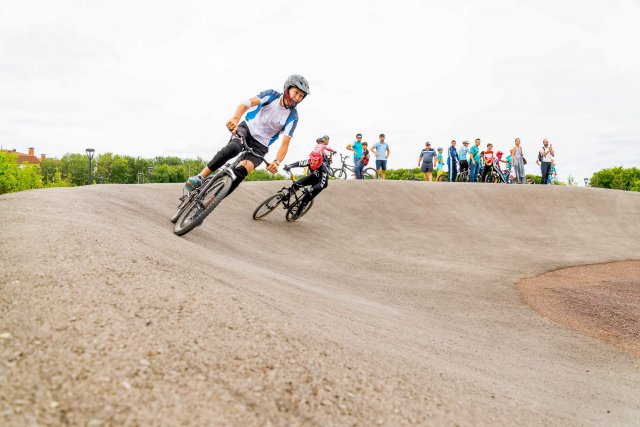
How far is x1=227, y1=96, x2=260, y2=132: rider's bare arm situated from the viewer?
23.8ft

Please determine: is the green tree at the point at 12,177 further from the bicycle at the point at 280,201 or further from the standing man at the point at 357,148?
the bicycle at the point at 280,201

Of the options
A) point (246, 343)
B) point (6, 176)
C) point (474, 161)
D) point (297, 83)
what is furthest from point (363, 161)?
point (6, 176)

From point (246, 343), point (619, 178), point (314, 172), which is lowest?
point (246, 343)

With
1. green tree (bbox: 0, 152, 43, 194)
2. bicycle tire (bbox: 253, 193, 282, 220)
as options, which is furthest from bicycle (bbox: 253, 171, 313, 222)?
A: green tree (bbox: 0, 152, 43, 194)

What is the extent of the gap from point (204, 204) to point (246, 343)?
498cm

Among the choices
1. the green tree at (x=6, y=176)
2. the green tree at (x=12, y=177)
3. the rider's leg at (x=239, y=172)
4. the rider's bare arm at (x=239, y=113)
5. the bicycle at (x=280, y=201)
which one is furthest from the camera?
the green tree at (x=12, y=177)

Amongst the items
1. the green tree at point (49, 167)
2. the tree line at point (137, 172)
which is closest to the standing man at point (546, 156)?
the tree line at point (137, 172)

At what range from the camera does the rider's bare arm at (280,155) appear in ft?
24.1

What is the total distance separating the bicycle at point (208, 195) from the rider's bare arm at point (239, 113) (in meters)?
0.52

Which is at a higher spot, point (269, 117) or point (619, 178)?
point (619, 178)

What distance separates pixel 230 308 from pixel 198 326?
48 cm

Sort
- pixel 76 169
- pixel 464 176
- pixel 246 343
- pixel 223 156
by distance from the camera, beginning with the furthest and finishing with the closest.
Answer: pixel 76 169, pixel 464 176, pixel 223 156, pixel 246 343

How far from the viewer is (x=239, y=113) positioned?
7516 mm

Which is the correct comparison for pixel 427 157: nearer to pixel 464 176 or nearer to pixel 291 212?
pixel 464 176
